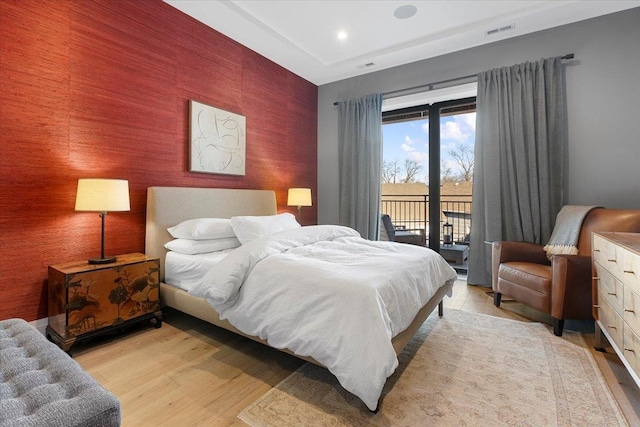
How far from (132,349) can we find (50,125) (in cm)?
177

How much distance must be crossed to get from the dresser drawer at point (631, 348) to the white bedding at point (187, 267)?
2533 millimetres

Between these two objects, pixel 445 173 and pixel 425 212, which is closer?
pixel 445 173

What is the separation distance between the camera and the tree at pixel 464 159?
13.9 ft

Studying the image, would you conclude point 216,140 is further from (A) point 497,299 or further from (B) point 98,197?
(A) point 497,299

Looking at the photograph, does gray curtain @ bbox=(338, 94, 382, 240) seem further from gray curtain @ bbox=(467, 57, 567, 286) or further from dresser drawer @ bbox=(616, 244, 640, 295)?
dresser drawer @ bbox=(616, 244, 640, 295)

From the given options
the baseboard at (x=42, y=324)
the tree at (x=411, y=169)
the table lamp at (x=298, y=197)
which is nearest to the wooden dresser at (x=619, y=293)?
the tree at (x=411, y=169)

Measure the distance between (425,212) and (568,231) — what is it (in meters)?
1.92

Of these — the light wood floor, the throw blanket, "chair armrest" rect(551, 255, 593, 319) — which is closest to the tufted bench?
the light wood floor

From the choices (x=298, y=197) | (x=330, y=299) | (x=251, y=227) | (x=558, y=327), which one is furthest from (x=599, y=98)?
(x=251, y=227)

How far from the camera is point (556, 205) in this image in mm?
3312

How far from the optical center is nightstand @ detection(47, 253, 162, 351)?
6.64 ft

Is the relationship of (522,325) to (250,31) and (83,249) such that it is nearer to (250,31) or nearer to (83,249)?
(83,249)

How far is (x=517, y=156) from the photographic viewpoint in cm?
344

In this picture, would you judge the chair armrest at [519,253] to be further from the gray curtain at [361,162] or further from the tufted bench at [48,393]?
the tufted bench at [48,393]
